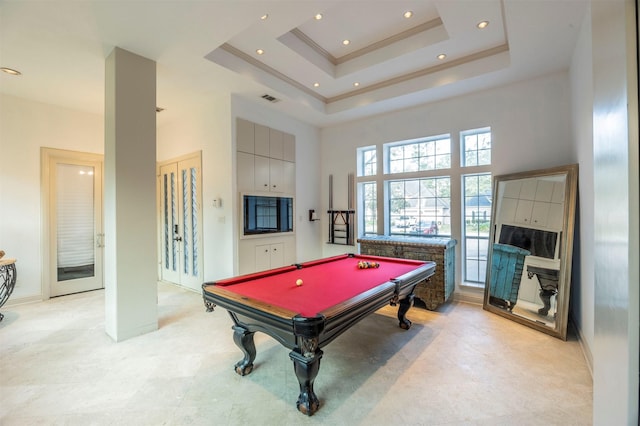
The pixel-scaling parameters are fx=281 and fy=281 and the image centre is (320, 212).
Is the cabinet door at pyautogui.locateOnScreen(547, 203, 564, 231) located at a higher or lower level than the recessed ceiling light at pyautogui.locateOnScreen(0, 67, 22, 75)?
lower

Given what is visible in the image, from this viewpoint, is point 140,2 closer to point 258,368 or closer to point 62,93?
point 62,93

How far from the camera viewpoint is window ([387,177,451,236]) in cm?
476

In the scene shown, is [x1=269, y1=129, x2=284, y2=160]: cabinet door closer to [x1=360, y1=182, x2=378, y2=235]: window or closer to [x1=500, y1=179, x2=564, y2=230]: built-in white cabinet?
[x1=360, y1=182, x2=378, y2=235]: window

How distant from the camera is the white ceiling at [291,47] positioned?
257cm

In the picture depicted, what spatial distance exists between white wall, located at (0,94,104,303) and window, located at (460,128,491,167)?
6631mm

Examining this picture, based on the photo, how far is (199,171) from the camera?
475cm

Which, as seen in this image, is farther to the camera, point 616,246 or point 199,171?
point 199,171

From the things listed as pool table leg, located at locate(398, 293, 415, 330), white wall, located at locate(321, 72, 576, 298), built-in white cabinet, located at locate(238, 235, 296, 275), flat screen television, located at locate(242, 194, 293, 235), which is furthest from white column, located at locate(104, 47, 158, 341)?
white wall, located at locate(321, 72, 576, 298)

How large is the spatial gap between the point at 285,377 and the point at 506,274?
122 inches

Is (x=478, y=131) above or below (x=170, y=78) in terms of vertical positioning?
below

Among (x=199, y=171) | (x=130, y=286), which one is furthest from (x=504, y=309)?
(x=199, y=171)

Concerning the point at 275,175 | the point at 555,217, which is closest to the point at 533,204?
the point at 555,217

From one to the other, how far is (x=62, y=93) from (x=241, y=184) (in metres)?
2.85

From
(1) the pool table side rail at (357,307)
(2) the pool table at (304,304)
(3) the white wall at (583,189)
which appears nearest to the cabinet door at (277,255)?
(2) the pool table at (304,304)
